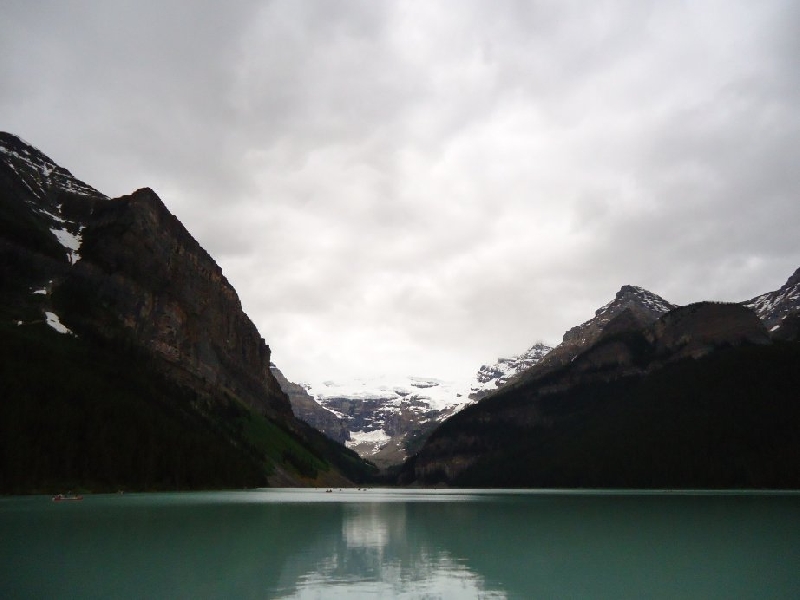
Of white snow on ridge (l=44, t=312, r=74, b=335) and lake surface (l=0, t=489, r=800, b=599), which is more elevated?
white snow on ridge (l=44, t=312, r=74, b=335)

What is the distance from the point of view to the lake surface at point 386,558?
96.4ft

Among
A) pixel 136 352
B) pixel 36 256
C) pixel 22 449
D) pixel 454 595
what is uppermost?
pixel 36 256

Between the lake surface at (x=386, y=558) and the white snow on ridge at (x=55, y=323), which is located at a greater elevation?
the white snow on ridge at (x=55, y=323)

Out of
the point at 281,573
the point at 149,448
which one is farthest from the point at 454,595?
the point at 149,448

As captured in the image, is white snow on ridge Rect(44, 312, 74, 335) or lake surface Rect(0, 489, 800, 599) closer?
lake surface Rect(0, 489, 800, 599)

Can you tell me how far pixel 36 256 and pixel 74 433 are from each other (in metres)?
87.0

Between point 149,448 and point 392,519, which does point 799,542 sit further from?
point 149,448

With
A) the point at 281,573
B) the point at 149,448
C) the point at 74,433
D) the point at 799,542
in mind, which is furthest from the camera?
the point at 149,448

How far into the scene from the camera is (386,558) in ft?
131

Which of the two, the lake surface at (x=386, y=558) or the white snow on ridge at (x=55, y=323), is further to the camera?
the white snow on ridge at (x=55, y=323)

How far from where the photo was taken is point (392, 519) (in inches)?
2968

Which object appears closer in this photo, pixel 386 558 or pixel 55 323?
pixel 386 558

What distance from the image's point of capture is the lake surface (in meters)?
29.4

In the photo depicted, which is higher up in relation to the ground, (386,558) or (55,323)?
(55,323)
